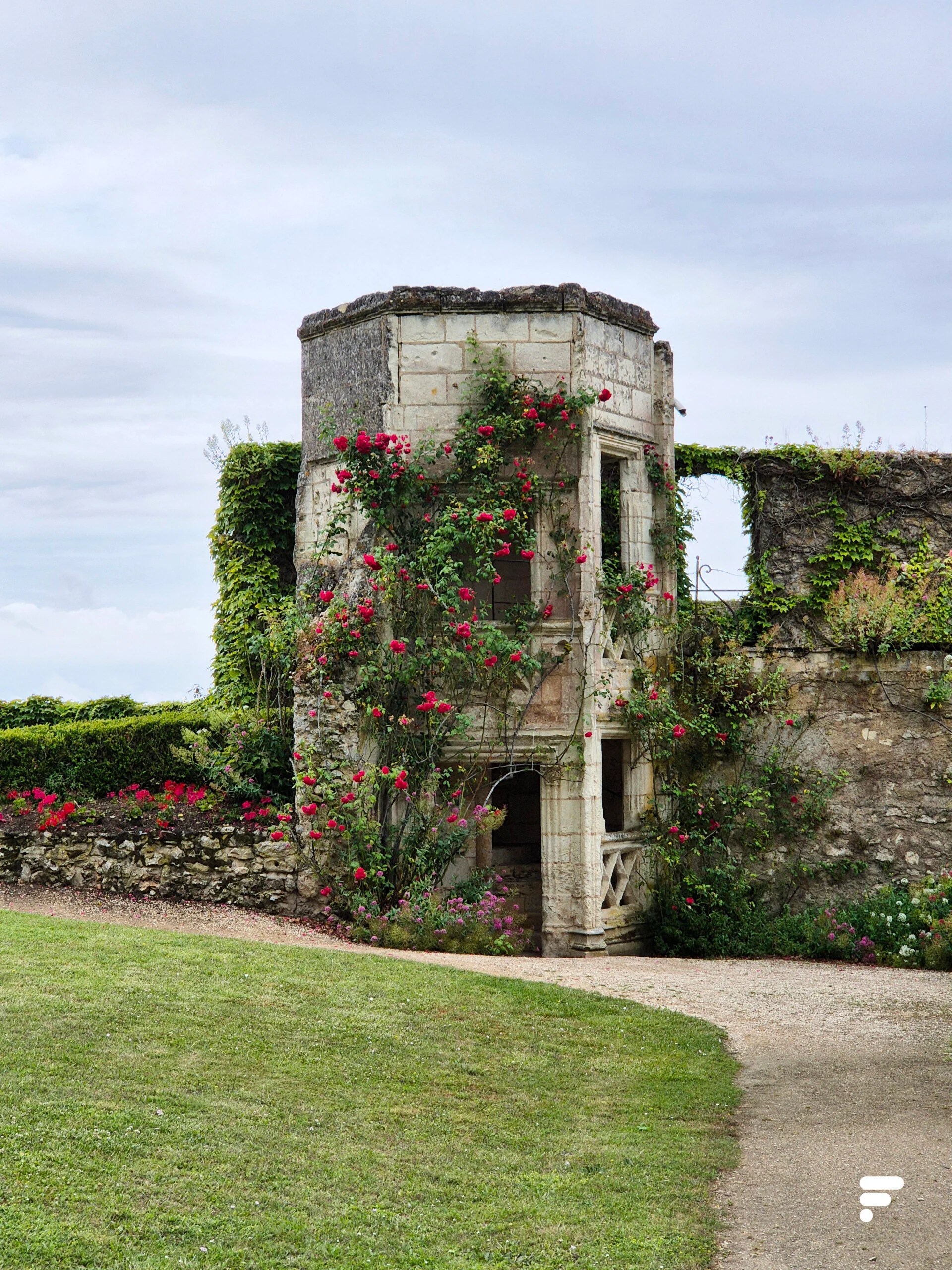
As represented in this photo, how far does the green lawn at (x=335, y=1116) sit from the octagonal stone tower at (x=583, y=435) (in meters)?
2.85

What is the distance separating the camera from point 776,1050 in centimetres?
789

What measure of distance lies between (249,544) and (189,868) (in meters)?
4.85

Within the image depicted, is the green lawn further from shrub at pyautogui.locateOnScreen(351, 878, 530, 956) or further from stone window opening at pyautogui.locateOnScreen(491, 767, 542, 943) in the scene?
Answer: stone window opening at pyautogui.locateOnScreen(491, 767, 542, 943)

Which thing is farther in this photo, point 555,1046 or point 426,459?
point 426,459

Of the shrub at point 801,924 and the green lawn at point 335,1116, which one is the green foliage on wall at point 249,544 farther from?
the green lawn at point 335,1116

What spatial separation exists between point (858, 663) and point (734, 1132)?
23.9 ft

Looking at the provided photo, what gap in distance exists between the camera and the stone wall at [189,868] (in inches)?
445

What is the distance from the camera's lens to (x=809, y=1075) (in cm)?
736

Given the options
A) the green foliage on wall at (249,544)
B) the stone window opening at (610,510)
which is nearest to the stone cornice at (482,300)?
the stone window opening at (610,510)

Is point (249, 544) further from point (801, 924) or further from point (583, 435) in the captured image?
point (801, 924)

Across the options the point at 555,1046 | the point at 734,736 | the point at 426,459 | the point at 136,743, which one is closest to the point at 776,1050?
the point at 555,1046

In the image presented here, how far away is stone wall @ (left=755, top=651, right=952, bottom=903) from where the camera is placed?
41.0 ft

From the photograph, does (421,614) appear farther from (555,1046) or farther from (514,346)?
(555,1046)

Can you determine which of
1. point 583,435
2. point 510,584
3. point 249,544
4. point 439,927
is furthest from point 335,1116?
point 249,544
